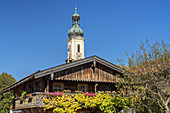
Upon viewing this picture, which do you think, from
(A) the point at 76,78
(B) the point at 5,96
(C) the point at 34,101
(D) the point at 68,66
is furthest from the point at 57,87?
(B) the point at 5,96

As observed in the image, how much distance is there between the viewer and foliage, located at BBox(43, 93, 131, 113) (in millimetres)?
19078

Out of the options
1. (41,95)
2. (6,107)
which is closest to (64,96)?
(41,95)

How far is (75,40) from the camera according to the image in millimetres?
66812

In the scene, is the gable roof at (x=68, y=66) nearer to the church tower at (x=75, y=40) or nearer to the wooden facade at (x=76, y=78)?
the wooden facade at (x=76, y=78)

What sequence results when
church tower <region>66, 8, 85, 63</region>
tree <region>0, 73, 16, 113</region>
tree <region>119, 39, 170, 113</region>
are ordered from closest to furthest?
1. tree <region>119, 39, 170, 113</region>
2. tree <region>0, 73, 16, 113</region>
3. church tower <region>66, 8, 85, 63</region>

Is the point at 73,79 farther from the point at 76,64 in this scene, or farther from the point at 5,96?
the point at 5,96

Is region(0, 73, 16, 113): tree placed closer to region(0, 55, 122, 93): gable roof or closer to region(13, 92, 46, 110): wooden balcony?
region(13, 92, 46, 110): wooden balcony

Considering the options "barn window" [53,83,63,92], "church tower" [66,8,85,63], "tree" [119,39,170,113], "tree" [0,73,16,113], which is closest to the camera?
"tree" [119,39,170,113]

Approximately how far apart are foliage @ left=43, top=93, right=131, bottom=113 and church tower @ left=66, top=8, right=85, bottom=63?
44489mm

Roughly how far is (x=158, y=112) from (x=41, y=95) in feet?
31.0

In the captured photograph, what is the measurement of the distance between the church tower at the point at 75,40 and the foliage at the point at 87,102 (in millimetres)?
44489

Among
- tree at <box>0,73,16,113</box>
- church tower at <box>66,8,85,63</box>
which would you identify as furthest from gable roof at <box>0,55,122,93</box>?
church tower at <box>66,8,85,63</box>

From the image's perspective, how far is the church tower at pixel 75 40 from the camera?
215 feet

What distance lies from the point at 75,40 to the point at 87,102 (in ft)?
156
